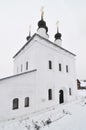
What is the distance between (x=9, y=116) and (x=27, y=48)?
9567 millimetres

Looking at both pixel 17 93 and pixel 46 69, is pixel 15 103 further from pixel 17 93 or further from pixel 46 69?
pixel 46 69

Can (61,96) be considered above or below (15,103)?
above

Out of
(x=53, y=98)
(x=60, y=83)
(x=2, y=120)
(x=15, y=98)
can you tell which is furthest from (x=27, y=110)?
(x=60, y=83)

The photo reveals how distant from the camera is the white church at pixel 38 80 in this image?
13859mm

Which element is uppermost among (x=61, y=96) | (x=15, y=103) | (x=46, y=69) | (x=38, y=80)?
(x=46, y=69)

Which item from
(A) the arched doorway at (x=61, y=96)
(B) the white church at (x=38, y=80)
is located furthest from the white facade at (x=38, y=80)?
(A) the arched doorway at (x=61, y=96)

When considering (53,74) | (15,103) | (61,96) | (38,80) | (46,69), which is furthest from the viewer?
(61,96)

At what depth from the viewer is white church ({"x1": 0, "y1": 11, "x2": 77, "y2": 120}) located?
45.5 ft

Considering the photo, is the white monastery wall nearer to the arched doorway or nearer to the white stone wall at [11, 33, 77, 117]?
the white stone wall at [11, 33, 77, 117]

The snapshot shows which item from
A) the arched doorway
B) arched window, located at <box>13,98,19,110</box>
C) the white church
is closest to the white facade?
the white church

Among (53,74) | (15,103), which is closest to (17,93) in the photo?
(15,103)

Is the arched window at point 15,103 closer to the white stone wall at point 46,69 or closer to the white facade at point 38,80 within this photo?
the white facade at point 38,80

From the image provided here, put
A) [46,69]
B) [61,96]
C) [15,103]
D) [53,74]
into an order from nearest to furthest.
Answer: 1. [15,103]
2. [46,69]
3. [53,74]
4. [61,96]

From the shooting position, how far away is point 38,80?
15.5 m
